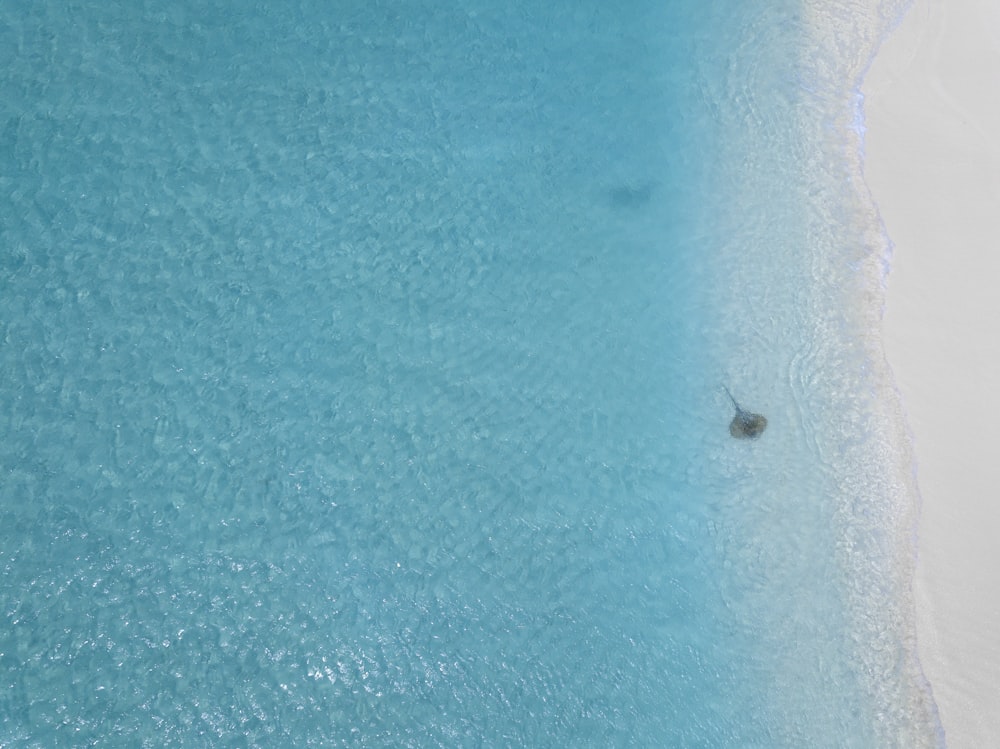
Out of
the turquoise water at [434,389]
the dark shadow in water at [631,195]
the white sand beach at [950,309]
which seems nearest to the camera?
the turquoise water at [434,389]

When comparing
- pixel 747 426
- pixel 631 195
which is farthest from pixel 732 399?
pixel 631 195

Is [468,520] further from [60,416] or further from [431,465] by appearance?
[60,416]

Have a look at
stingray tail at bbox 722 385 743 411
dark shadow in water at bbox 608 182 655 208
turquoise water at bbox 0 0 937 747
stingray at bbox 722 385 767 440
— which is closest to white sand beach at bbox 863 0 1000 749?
turquoise water at bbox 0 0 937 747

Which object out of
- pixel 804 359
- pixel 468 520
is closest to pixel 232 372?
pixel 468 520

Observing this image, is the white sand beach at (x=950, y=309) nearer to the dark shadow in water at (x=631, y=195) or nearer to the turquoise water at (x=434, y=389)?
the turquoise water at (x=434, y=389)

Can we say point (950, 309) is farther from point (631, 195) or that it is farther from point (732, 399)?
point (631, 195)

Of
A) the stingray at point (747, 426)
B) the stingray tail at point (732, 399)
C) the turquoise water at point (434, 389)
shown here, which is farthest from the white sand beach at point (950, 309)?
the stingray tail at point (732, 399)
